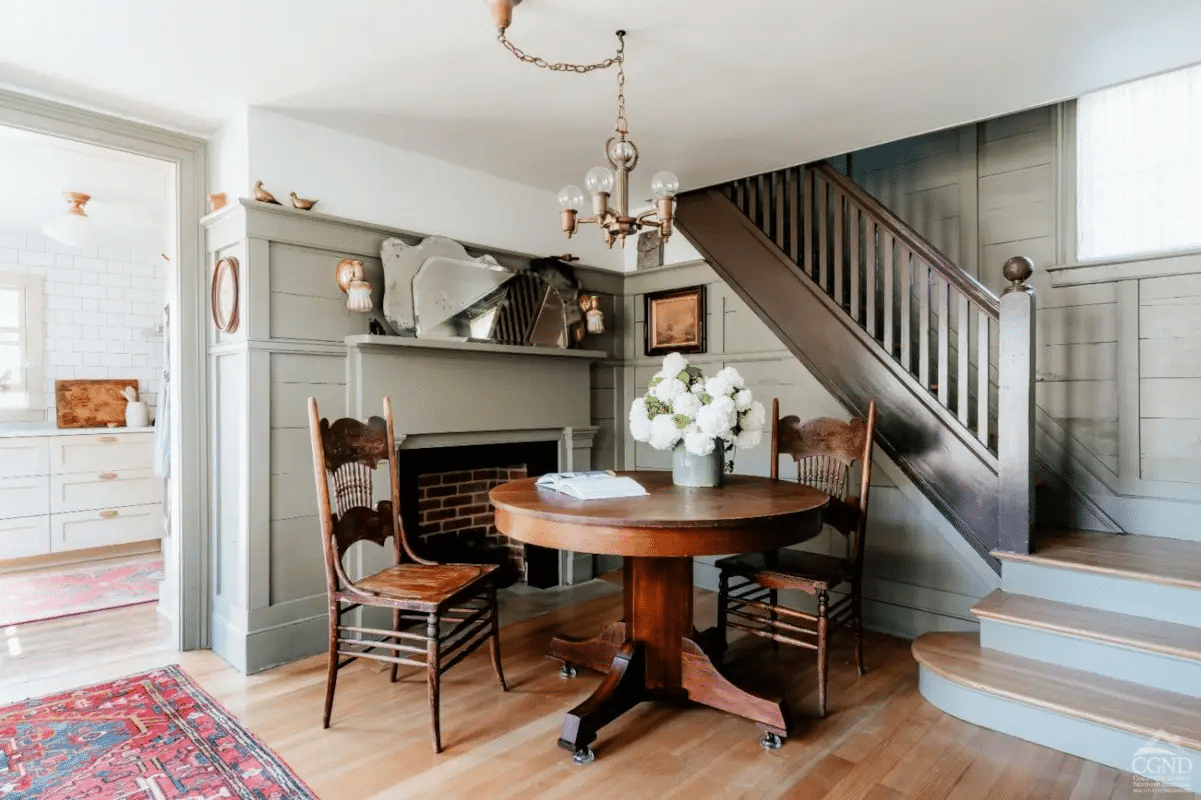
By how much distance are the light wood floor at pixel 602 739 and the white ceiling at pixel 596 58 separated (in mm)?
2493

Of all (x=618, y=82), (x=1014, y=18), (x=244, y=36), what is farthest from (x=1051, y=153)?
(x=244, y=36)

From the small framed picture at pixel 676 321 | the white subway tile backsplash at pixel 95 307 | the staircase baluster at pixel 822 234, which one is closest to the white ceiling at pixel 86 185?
the white subway tile backsplash at pixel 95 307

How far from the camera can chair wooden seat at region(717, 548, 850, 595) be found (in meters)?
2.58

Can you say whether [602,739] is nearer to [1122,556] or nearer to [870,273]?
[1122,556]

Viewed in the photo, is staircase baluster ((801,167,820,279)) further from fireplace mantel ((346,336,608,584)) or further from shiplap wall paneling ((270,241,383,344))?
shiplap wall paneling ((270,241,383,344))

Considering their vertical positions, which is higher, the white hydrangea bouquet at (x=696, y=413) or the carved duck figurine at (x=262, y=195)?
the carved duck figurine at (x=262, y=195)

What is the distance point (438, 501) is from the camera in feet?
13.5

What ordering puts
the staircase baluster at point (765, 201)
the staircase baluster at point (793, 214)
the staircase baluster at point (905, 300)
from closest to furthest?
the staircase baluster at point (905, 300)
the staircase baluster at point (793, 214)
the staircase baluster at point (765, 201)

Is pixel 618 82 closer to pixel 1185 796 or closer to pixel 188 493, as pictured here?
pixel 188 493

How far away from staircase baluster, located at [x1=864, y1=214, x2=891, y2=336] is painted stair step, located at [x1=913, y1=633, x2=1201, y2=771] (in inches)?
61.8

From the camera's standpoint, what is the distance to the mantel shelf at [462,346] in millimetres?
3230

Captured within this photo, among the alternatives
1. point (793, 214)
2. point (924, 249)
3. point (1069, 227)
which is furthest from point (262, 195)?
point (1069, 227)

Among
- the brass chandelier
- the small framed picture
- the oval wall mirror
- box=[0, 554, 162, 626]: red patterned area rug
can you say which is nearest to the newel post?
the brass chandelier

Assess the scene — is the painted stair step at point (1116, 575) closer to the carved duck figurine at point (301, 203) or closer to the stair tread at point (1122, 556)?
the stair tread at point (1122, 556)
